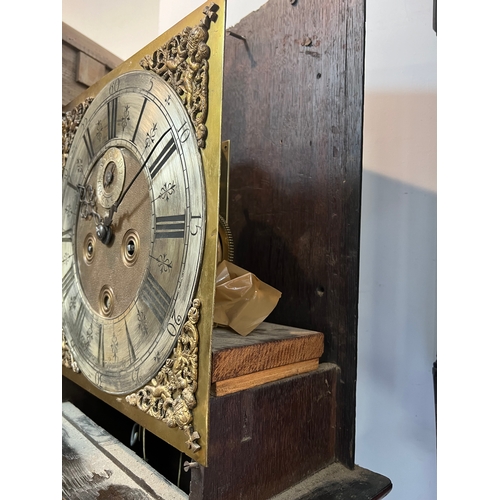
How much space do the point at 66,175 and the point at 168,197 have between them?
1.70ft

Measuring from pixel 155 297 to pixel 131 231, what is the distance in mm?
160

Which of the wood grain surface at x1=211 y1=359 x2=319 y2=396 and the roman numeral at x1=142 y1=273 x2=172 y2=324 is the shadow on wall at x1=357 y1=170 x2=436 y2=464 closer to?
the wood grain surface at x1=211 y1=359 x2=319 y2=396

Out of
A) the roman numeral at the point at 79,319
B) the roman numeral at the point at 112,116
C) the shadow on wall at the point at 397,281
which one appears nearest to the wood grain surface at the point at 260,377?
the shadow on wall at the point at 397,281

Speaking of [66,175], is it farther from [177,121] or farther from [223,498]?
[223,498]

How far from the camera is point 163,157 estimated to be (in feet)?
2.38

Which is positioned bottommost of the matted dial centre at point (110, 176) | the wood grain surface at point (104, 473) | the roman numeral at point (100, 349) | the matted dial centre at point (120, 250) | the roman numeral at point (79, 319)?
the wood grain surface at point (104, 473)

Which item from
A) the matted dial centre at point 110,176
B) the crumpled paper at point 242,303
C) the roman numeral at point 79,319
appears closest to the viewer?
the crumpled paper at point 242,303

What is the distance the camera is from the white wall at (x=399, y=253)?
975 mm

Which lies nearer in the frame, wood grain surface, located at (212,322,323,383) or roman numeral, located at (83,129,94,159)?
wood grain surface, located at (212,322,323,383)

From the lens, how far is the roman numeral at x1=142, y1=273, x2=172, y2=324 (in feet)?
2.27

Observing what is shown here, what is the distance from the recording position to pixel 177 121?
69 cm

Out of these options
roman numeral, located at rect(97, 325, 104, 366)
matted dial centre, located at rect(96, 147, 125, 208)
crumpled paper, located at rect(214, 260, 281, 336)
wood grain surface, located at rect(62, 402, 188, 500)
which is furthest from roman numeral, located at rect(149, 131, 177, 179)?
wood grain surface, located at rect(62, 402, 188, 500)

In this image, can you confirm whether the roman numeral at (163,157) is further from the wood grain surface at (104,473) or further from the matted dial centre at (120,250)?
the wood grain surface at (104,473)

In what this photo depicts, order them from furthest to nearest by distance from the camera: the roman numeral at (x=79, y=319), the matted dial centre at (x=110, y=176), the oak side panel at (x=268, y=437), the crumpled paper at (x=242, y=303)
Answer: the roman numeral at (x=79, y=319), the matted dial centre at (x=110, y=176), the crumpled paper at (x=242, y=303), the oak side panel at (x=268, y=437)
